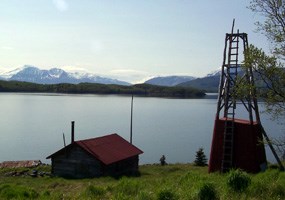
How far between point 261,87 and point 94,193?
7352 millimetres

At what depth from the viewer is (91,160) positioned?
36156 millimetres

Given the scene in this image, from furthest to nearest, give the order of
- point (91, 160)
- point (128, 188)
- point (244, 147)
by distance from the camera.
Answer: point (91, 160), point (244, 147), point (128, 188)

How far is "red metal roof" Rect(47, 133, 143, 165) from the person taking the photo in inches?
1427

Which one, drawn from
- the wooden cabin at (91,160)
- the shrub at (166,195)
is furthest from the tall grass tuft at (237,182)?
the wooden cabin at (91,160)

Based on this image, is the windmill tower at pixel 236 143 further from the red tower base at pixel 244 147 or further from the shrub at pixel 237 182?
the shrub at pixel 237 182

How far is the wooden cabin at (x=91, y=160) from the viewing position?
35.9 meters

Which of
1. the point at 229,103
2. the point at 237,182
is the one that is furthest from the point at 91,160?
the point at 237,182

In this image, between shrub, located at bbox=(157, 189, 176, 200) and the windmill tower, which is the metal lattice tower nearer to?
the windmill tower

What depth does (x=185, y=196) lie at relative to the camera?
36.6 ft

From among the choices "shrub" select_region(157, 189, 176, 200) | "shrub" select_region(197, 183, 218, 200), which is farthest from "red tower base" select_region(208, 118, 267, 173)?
"shrub" select_region(157, 189, 176, 200)

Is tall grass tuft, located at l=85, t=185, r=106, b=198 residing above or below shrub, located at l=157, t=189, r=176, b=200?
below

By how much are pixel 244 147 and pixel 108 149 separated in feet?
56.7

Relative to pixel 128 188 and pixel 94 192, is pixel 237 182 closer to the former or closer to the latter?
pixel 128 188

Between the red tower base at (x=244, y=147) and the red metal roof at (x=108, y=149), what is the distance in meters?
13.1
